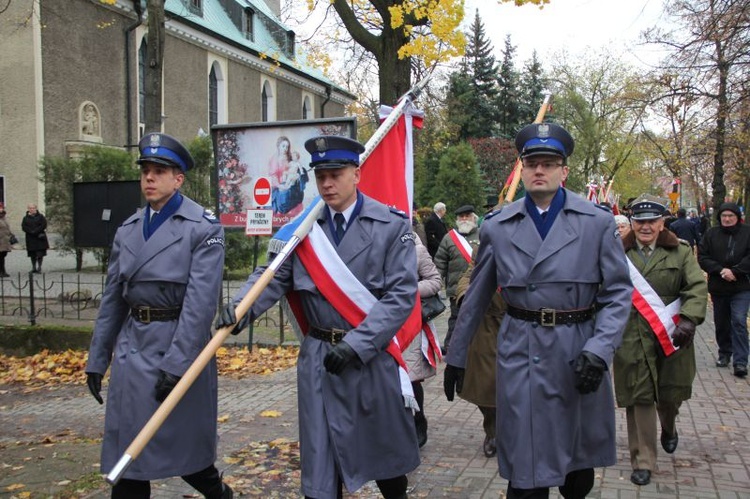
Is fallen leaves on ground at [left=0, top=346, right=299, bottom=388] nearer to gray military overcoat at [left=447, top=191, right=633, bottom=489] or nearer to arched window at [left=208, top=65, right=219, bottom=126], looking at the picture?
gray military overcoat at [left=447, top=191, right=633, bottom=489]

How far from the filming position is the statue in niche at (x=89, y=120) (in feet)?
97.0

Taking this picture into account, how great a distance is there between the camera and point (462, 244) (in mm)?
8953

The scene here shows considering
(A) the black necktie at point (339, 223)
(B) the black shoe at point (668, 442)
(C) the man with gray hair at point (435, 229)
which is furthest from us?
(C) the man with gray hair at point (435, 229)

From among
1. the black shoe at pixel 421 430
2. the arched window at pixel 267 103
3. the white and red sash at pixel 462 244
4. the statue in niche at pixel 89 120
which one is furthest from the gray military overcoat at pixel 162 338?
the arched window at pixel 267 103

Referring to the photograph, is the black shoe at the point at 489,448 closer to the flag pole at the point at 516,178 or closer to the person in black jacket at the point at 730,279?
the flag pole at the point at 516,178

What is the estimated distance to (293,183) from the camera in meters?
11.1

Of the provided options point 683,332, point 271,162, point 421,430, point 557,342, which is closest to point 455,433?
point 421,430

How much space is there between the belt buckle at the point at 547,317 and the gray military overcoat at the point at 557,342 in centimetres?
2

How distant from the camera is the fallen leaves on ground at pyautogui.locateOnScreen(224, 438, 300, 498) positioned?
526 centimetres

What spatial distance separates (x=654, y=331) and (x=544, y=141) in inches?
87.3

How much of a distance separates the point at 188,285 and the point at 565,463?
213 centimetres

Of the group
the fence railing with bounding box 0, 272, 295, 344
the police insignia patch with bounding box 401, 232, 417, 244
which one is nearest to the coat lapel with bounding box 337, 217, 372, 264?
the police insignia patch with bounding box 401, 232, 417, 244

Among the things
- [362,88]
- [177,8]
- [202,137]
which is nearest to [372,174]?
[202,137]

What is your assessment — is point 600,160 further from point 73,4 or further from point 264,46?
point 73,4
